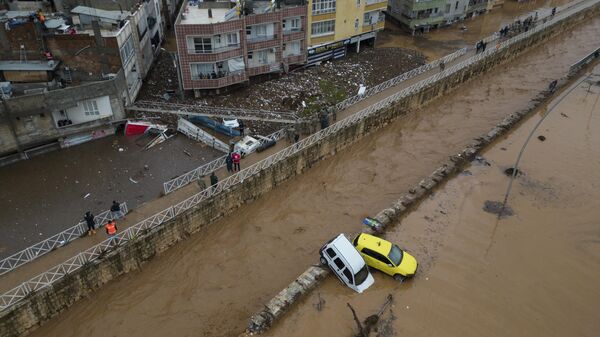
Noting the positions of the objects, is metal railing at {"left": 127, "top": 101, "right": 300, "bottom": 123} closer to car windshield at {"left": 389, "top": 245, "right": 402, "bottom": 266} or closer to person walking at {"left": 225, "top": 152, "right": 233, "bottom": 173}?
person walking at {"left": 225, "top": 152, "right": 233, "bottom": 173}

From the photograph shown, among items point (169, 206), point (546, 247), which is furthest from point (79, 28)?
point (546, 247)

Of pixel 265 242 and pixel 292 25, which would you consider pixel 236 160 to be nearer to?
pixel 265 242

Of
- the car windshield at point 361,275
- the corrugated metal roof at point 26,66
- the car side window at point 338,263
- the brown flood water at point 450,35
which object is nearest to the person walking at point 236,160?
the car side window at point 338,263

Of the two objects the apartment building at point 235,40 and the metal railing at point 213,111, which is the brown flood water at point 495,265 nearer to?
the metal railing at point 213,111

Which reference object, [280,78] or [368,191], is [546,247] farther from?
[280,78]

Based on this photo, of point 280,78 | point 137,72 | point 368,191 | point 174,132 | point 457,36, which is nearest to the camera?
point 368,191

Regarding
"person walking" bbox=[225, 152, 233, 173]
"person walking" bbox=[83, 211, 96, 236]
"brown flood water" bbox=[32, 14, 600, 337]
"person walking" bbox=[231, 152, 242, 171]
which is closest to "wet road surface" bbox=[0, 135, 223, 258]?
"person walking" bbox=[83, 211, 96, 236]
